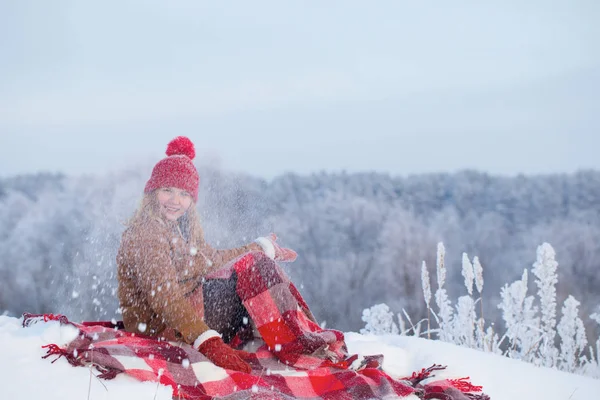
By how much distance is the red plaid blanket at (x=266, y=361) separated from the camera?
174 cm

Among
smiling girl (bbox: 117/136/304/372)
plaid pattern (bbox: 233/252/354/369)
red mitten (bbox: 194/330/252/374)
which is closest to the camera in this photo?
red mitten (bbox: 194/330/252/374)

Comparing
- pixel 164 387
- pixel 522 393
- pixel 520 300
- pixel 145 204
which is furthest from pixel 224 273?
pixel 520 300

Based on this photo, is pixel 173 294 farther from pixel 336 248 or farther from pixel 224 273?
pixel 336 248

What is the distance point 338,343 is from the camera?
2.34 meters

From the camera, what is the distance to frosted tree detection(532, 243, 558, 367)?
10.2ft

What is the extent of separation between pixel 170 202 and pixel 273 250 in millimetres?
586

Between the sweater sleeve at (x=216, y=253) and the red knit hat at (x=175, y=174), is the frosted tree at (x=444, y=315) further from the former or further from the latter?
the red knit hat at (x=175, y=174)

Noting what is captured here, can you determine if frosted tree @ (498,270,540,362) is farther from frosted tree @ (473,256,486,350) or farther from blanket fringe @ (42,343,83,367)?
A: blanket fringe @ (42,343,83,367)

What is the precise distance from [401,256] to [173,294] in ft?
18.1

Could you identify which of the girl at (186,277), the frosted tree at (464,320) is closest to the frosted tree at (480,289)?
the frosted tree at (464,320)

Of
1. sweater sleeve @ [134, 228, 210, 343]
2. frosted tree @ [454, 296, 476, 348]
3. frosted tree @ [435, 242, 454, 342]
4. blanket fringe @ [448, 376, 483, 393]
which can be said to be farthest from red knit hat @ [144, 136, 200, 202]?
frosted tree @ [454, 296, 476, 348]

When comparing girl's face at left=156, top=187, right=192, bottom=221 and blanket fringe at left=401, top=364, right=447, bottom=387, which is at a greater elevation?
girl's face at left=156, top=187, right=192, bottom=221

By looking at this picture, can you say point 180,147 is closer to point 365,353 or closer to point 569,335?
point 365,353

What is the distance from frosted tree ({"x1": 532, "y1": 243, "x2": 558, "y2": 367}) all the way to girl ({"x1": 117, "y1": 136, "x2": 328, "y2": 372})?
1502 millimetres
